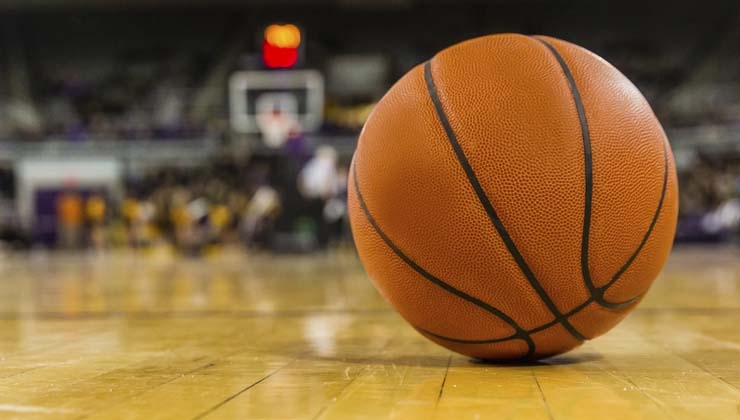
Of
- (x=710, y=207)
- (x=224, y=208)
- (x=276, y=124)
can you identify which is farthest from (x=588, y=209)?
(x=710, y=207)

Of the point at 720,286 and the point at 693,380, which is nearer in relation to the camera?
the point at 693,380

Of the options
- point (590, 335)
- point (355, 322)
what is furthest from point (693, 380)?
point (355, 322)

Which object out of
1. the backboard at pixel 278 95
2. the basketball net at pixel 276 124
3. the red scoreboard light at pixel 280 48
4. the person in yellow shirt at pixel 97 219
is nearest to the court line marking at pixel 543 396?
the red scoreboard light at pixel 280 48

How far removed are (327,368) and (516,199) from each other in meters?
0.65

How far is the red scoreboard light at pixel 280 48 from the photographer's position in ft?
41.5

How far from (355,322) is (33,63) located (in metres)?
21.7

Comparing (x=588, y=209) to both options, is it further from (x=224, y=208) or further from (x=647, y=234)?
(x=224, y=208)

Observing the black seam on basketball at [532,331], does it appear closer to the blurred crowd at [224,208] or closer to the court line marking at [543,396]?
the court line marking at [543,396]

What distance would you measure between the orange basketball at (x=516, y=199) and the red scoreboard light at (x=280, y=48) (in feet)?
34.3

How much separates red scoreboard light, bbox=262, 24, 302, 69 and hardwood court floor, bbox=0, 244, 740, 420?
331 inches

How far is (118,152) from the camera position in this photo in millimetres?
19719

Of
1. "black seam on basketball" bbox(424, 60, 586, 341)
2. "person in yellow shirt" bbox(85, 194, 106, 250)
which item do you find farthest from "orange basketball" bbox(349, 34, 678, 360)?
"person in yellow shirt" bbox(85, 194, 106, 250)

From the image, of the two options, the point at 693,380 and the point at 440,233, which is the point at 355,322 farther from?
the point at 693,380

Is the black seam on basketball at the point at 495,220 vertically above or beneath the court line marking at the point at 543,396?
above
